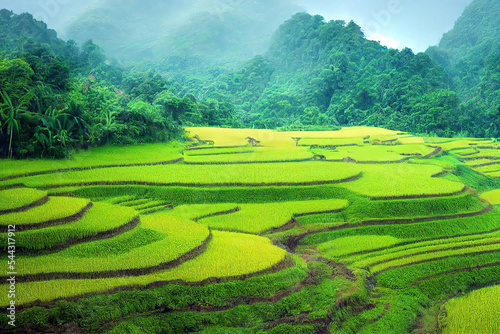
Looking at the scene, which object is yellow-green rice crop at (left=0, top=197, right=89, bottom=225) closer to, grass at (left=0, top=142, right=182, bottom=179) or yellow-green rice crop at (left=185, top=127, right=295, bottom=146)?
grass at (left=0, top=142, right=182, bottom=179)

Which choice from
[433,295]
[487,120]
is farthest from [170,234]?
[487,120]

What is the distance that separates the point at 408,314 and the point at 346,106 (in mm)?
27802

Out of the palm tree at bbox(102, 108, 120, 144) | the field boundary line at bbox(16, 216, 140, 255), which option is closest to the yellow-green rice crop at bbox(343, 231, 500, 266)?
the field boundary line at bbox(16, 216, 140, 255)

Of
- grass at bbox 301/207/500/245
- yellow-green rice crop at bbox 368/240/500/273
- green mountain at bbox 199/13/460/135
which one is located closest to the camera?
yellow-green rice crop at bbox 368/240/500/273

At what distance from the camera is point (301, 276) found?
7168 millimetres

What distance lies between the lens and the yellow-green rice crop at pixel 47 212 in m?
7.17

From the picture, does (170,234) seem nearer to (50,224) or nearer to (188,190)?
(50,224)

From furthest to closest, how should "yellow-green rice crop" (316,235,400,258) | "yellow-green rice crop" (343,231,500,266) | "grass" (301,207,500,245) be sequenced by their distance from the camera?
1. "grass" (301,207,500,245)
2. "yellow-green rice crop" (316,235,400,258)
3. "yellow-green rice crop" (343,231,500,266)

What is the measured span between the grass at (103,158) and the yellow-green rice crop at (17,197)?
1411 millimetres

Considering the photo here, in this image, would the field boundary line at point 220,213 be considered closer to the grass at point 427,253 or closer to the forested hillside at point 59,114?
the grass at point 427,253

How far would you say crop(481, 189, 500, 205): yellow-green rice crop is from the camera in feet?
40.5

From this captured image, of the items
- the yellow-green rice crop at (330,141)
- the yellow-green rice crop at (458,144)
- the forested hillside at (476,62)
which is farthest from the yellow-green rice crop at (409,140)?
the forested hillside at (476,62)

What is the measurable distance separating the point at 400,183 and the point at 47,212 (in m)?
8.79

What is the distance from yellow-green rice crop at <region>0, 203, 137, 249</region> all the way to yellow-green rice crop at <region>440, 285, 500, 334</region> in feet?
17.9
